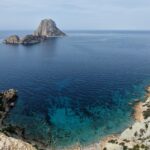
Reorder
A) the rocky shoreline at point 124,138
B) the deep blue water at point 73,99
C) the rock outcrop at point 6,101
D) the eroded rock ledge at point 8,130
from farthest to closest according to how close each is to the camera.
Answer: the rock outcrop at point 6,101 < the deep blue water at point 73,99 < the rocky shoreline at point 124,138 < the eroded rock ledge at point 8,130

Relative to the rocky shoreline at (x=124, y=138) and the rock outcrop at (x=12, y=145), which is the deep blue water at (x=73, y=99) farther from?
the rock outcrop at (x=12, y=145)

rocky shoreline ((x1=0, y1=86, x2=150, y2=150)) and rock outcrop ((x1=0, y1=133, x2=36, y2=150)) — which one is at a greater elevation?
rock outcrop ((x1=0, y1=133, x2=36, y2=150))

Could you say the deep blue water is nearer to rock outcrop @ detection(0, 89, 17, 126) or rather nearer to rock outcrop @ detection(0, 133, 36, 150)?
rock outcrop @ detection(0, 89, 17, 126)

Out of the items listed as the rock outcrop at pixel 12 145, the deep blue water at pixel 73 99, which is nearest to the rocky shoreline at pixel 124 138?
the rock outcrop at pixel 12 145

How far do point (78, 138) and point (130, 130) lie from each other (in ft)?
51.2

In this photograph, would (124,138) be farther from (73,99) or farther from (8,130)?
(73,99)

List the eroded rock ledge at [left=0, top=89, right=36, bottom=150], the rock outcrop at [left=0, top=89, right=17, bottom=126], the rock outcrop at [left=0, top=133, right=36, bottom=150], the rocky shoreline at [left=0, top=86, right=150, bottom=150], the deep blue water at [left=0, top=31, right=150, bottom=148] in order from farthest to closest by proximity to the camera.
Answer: the rock outcrop at [left=0, top=89, right=17, bottom=126] → the deep blue water at [left=0, top=31, right=150, bottom=148] → the rocky shoreline at [left=0, top=86, right=150, bottom=150] → the eroded rock ledge at [left=0, top=89, right=36, bottom=150] → the rock outcrop at [left=0, top=133, right=36, bottom=150]

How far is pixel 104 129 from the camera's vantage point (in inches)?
3462

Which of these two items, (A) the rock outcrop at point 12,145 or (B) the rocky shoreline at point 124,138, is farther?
(B) the rocky shoreline at point 124,138

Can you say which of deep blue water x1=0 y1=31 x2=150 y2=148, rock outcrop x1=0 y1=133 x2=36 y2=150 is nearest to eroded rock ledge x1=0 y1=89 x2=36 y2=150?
rock outcrop x1=0 y1=133 x2=36 y2=150

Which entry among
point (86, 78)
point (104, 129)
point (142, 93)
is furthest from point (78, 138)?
point (86, 78)

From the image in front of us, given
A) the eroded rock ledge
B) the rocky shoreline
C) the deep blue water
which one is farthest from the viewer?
the deep blue water

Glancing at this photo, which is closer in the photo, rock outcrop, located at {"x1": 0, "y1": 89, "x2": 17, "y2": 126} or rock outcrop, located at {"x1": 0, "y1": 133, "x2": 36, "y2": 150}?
rock outcrop, located at {"x1": 0, "y1": 133, "x2": 36, "y2": 150}

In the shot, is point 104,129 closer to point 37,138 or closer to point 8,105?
point 37,138
